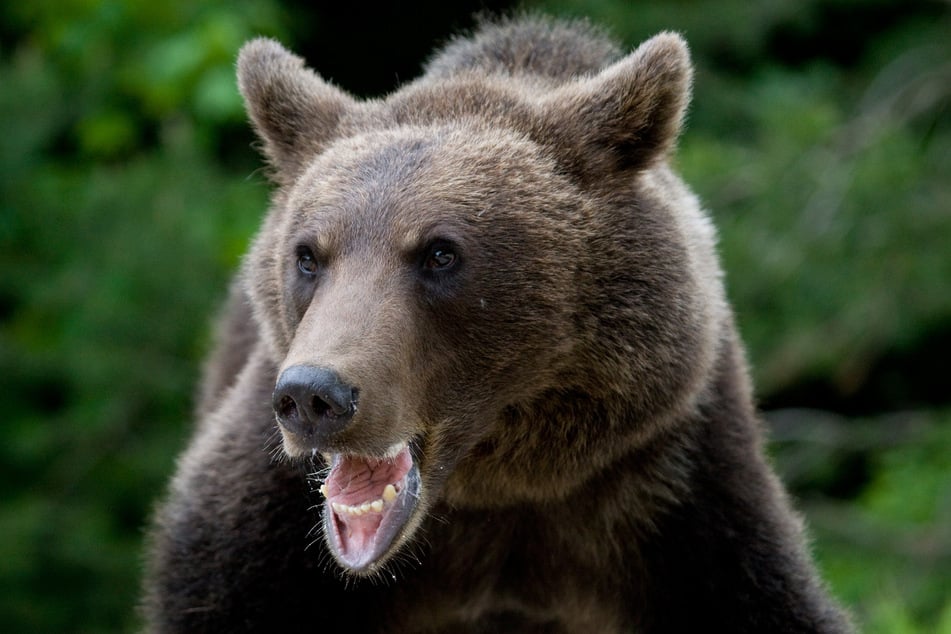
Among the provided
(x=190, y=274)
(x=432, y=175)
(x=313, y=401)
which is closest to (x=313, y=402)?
(x=313, y=401)

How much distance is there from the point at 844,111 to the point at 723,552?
292 inches

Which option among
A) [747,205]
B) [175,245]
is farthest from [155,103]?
[747,205]

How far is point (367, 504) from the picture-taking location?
11.3 feet

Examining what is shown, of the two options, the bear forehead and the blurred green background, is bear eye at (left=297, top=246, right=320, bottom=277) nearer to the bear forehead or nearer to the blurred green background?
the bear forehead

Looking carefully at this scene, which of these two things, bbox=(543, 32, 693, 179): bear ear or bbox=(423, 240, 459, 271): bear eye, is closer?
bbox=(423, 240, 459, 271): bear eye

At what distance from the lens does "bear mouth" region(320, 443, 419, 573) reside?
11.0ft

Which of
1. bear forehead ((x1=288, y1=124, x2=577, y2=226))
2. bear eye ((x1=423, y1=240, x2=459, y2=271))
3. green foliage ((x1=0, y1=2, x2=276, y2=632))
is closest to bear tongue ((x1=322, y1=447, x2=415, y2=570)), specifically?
bear eye ((x1=423, y1=240, x2=459, y2=271))

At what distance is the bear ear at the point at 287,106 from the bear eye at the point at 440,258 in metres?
0.69

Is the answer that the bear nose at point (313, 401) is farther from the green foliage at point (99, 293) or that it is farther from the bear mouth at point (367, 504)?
the green foliage at point (99, 293)

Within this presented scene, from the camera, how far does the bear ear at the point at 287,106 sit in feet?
13.6

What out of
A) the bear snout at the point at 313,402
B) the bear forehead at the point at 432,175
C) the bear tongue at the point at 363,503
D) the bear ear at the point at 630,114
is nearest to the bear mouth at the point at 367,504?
the bear tongue at the point at 363,503

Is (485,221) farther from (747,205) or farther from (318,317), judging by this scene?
(747,205)

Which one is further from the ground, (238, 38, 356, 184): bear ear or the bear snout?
(238, 38, 356, 184): bear ear

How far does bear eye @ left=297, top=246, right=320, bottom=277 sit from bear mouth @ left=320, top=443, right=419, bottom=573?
0.48m
